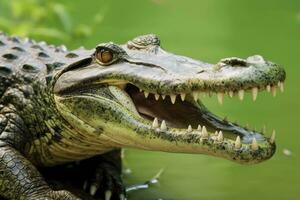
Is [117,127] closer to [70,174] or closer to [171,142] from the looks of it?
[171,142]

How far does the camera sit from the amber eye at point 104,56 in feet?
12.6

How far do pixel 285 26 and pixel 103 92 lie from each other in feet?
25.0

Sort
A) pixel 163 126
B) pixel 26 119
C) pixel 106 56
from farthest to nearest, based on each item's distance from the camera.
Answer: pixel 26 119
pixel 106 56
pixel 163 126

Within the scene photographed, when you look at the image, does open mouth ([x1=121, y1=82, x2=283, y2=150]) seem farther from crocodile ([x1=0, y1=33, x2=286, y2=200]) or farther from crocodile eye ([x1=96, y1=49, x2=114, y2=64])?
crocodile eye ([x1=96, y1=49, x2=114, y2=64])

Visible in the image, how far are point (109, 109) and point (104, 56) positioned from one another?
1.05 ft

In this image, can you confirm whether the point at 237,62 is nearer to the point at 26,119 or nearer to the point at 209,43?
the point at 26,119

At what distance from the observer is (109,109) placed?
12.2 ft

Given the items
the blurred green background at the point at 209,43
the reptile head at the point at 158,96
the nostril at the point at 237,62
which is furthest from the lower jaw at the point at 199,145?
the blurred green background at the point at 209,43

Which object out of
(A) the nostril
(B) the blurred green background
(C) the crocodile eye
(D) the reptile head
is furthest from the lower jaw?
(B) the blurred green background

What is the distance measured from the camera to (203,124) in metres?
3.62

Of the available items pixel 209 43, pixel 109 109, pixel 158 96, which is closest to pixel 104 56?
pixel 109 109

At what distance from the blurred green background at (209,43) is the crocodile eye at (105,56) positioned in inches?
35.6

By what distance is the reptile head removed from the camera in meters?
3.29

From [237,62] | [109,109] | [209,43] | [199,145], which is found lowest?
[199,145]
